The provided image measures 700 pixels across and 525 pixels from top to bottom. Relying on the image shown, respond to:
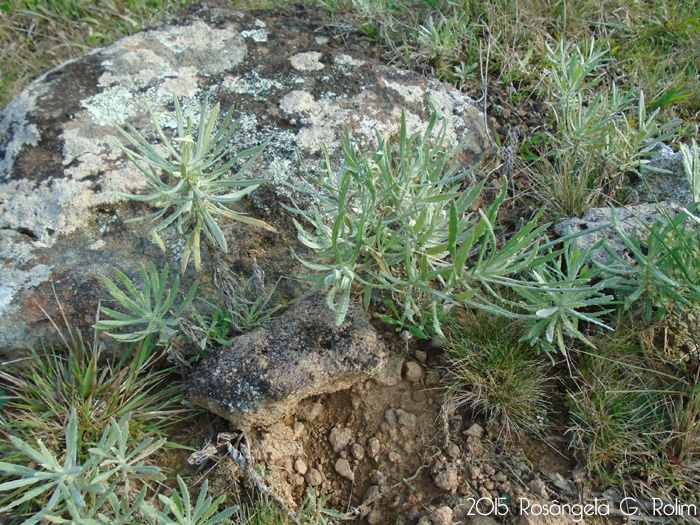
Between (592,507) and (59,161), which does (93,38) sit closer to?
(59,161)

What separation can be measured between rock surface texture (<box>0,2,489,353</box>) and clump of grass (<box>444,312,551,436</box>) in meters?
0.94

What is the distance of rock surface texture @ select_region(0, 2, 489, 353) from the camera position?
7.50 ft

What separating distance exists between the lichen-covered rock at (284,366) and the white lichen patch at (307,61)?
1435 mm

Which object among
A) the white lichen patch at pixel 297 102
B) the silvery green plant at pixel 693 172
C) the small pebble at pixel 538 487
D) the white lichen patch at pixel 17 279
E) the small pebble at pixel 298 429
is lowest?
the small pebble at pixel 538 487

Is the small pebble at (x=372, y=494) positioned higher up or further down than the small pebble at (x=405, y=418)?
further down

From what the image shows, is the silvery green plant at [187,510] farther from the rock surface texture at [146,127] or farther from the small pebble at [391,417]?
the rock surface texture at [146,127]

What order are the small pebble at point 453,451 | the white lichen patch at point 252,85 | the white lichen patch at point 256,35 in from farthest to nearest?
the white lichen patch at point 256,35, the white lichen patch at point 252,85, the small pebble at point 453,451

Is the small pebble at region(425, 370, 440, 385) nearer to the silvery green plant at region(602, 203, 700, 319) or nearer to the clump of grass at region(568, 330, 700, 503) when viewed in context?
the clump of grass at region(568, 330, 700, 503)

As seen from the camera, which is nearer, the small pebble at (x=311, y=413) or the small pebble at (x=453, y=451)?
the small pebble at (x=453, y=451)

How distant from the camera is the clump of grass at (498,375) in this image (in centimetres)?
217

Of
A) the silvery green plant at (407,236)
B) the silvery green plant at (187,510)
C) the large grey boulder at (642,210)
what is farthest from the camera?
the large grey boulder at (642,210)

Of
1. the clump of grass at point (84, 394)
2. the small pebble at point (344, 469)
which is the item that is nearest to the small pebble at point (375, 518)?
the small pebble at point (344, 469)

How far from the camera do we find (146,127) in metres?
2.59

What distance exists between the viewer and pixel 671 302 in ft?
7.32
